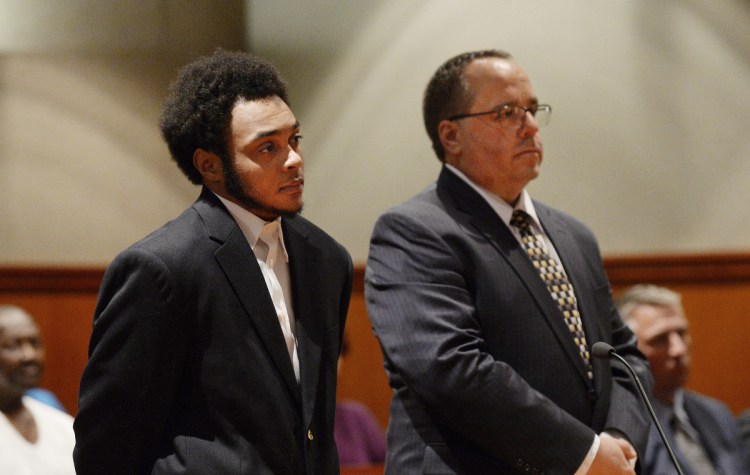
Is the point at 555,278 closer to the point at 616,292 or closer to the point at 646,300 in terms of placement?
the point at 646,300

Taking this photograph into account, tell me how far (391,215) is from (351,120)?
2660 mm

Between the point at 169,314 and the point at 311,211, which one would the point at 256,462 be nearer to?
the point at 169,314

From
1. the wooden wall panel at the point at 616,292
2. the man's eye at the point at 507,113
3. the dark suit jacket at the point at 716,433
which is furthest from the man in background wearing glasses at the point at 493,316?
the wooden wall panel at the point at 616,292

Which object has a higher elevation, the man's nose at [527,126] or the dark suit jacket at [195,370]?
the man's nose at [527,126]

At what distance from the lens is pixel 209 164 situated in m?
2.13

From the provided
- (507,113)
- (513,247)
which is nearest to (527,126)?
(507,113)

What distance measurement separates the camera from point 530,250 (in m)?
2.69

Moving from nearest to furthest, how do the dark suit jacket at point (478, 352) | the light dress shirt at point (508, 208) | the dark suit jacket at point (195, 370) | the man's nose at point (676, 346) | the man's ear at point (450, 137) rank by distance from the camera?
the dark suit jacket at point (195, 370)
the dark suit jacket at point (478, 352)
the light dress shirt at point (508, 208)
the man's ear at point (450, 137)
the man's nose at point (676, 346)

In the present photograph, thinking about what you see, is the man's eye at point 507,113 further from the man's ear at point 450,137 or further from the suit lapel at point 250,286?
the suit lapel at point 250,286

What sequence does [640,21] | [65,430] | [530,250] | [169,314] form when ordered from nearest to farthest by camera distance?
[169,314] → [530,250] → [65,430] → [640,21]

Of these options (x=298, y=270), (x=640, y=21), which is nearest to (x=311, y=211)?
(x=640, y=21)

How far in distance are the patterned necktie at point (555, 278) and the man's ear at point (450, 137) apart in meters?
0.23

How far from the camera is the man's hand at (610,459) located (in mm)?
2418

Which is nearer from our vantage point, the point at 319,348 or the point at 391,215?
the point at 319,348
